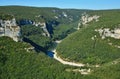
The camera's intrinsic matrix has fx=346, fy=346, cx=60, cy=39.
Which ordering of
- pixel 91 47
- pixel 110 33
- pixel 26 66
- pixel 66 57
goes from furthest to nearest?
pixel 110 33
pixel 91 47
pixel 66 57
pixel 26 66

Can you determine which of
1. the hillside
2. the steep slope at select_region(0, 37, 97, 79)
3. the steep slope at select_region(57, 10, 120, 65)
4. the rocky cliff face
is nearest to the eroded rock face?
the hillside

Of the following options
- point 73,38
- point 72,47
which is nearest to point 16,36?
point 72,47

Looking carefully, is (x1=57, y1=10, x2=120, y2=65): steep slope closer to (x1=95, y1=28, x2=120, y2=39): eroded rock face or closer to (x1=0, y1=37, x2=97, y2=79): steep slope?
(x1=95, y1=28, x2=120, y2=39): eroded rock face

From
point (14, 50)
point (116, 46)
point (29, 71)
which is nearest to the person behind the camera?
point (29, 71)

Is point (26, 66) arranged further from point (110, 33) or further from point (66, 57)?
point (110, 33)

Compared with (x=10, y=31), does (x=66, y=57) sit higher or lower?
lower

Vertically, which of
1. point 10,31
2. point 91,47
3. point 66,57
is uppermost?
point 10,31

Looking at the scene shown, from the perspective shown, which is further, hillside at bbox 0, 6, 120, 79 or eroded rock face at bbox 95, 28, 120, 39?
eroded rock face at bbox 95, 28, 120, 39

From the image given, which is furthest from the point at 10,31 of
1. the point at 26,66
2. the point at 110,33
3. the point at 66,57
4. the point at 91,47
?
the point at 110,33

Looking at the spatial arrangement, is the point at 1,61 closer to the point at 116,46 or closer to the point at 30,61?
the point at 30,61

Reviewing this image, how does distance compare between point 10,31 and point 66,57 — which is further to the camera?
point 66,57

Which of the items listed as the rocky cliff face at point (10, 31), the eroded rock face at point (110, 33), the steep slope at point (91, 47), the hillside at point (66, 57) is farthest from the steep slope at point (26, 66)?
the eroded rock face at point (110, 33)
